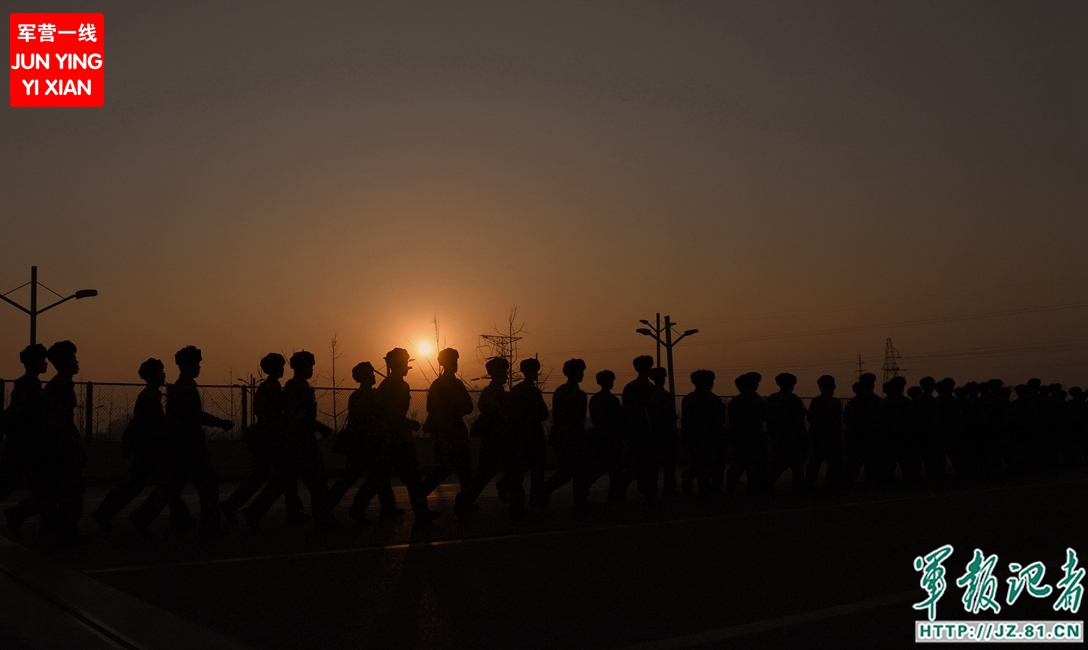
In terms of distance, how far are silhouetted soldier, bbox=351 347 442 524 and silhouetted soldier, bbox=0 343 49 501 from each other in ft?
10.2

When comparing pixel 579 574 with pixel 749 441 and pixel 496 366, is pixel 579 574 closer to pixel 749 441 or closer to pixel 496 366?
pixel 496 366

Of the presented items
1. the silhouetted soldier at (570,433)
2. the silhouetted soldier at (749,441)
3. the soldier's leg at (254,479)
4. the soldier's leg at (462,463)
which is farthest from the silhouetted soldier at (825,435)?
the soldier's leg at (254,479)

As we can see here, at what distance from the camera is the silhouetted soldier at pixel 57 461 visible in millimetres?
9633

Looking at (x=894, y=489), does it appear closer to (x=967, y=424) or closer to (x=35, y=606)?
(x=967, y=424)

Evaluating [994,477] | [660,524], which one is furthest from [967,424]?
[660,524]

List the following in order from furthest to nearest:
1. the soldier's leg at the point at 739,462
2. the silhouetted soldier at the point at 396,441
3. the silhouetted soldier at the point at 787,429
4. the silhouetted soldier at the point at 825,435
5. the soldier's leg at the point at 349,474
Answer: the silhouetted soldier at the point at 825,435 < the silhouetted soldier at the point at 787,429 < the soldier's leg at the point at 739,462 < the soldier's leg at the point at 349,474 < the silhouetted soldier at the point at 396,441

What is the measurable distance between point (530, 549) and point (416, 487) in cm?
277

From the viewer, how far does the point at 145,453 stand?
34.8 ft

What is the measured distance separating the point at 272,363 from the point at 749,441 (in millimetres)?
7207

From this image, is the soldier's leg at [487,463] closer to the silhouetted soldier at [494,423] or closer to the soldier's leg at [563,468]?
the silhouetted soldier at [494,423]

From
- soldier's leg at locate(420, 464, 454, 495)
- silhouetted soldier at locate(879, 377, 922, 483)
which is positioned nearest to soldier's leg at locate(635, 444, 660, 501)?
soldier's leg at locate(420, 464, 454, 495)

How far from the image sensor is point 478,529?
10617 millimetres

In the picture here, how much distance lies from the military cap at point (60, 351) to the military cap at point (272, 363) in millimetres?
1746

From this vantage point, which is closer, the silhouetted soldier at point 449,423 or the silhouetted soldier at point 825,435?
the silhouetted soldier at point 449,423
